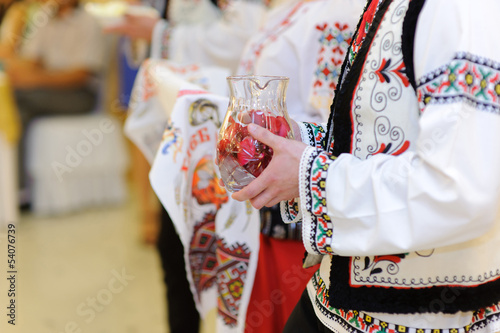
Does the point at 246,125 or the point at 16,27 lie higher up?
the point at 246,125

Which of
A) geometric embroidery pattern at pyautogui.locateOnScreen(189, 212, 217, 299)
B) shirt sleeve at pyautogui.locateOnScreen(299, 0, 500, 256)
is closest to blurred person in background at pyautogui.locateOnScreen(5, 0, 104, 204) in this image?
geometric embroidery pattern at pyautogui.locateOnScreen(189, 212, 217, 299)

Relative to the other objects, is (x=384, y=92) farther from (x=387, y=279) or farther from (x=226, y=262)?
(x=226, y=262)

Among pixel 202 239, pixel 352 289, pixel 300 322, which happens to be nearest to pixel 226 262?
pixel 202 239

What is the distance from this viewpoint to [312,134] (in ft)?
2.64

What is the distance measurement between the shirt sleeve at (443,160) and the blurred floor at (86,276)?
920mm

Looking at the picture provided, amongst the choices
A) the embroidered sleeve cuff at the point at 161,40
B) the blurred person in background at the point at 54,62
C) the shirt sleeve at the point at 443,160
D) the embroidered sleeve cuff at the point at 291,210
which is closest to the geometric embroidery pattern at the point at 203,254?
the embroidered sleeve cuff at the point at 291,210

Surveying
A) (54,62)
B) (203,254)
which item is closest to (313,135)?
(203,254)

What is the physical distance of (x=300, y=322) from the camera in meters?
0.79

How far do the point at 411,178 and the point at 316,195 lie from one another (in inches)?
4.4

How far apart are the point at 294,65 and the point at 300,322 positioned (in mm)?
513

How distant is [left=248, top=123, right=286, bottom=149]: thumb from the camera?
0.64 meters

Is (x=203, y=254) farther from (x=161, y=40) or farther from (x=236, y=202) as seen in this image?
(x=161, y=40)

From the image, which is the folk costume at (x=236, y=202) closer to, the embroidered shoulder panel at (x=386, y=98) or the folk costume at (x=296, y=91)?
the folk costume at (x=296, y=91)

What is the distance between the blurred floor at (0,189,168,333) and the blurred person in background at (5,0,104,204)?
56 cm
